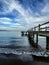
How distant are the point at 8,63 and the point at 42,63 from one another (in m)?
1.28

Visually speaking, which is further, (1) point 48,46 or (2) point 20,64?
(1) point 48,46

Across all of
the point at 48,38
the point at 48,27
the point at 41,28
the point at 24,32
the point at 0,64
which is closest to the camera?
the point at 0,64

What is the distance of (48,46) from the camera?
7.22 metres

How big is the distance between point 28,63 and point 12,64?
0.62 meters

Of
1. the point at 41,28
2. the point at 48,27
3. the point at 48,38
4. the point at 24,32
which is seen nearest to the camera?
the point at 48,38

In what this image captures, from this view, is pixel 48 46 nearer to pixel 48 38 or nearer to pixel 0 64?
pixel 48 38

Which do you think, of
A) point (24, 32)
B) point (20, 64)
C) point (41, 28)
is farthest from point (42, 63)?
point (24, 32)

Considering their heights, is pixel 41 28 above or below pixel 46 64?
above

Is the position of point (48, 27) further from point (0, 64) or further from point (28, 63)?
point (0, 64)

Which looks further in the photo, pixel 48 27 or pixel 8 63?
Result: pixel 48 27

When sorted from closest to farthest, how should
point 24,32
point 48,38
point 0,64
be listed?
point 0,64
point 48,38
point 24,32

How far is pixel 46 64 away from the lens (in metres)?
4.87

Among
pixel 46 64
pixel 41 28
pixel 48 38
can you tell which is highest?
pixel 41 28

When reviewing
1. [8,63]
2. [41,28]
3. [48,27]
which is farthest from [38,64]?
[41,28]
